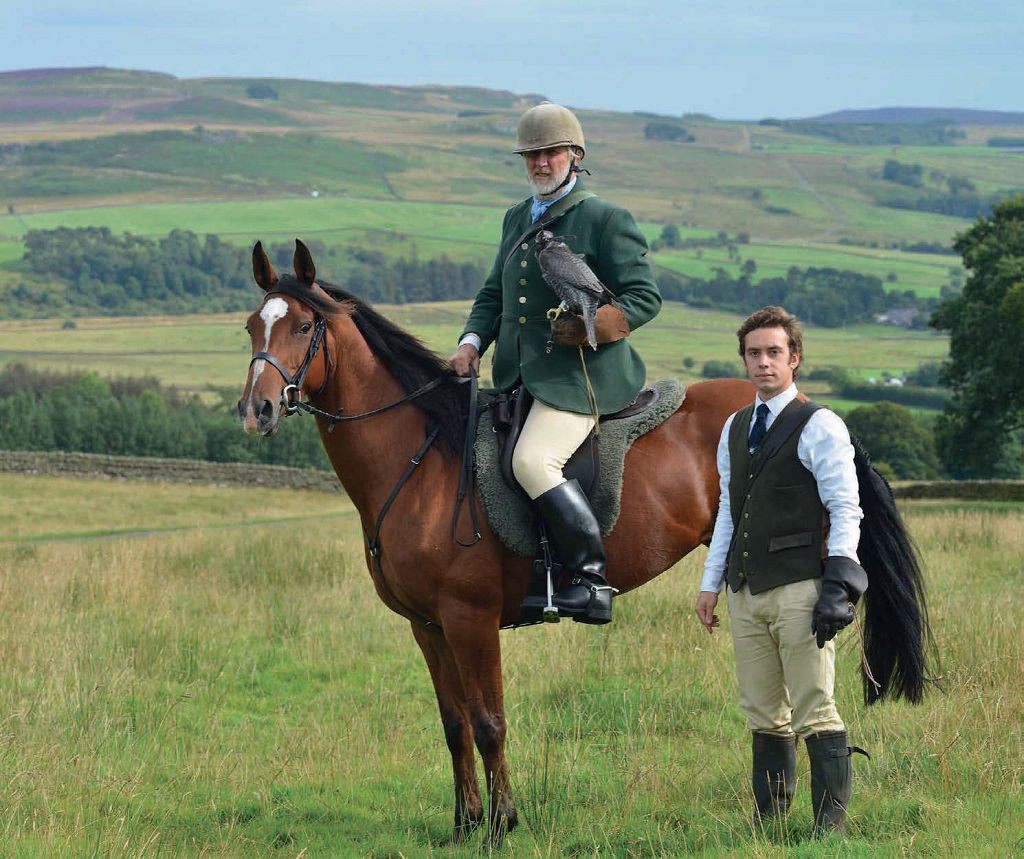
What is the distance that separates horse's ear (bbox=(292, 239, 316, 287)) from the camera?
18.7 feet

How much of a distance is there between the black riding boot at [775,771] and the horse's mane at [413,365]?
2166 mm

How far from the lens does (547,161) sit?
6176 mm

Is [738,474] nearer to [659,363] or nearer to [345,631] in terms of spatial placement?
[345,631]

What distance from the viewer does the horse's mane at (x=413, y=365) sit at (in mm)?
6281

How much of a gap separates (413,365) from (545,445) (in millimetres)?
969

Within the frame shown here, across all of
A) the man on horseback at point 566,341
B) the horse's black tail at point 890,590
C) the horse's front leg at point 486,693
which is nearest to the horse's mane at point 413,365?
the man on horseback at point 566,341

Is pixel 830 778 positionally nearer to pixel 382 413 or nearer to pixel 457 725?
pixel 457 725

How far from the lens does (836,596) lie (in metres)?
4.72

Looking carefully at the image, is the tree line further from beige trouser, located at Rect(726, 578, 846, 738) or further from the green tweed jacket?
beige trouser, located at Rect(726, 578, 846, 738)

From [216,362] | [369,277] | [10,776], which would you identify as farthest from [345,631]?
[369,277]

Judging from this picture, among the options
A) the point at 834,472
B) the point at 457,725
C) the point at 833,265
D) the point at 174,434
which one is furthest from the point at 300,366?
the point at 833,265

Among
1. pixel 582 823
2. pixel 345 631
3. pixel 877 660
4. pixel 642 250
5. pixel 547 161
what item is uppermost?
pixel 547 161

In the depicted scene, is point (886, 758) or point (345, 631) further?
point (345, 631)

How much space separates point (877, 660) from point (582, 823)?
66.7 inches
